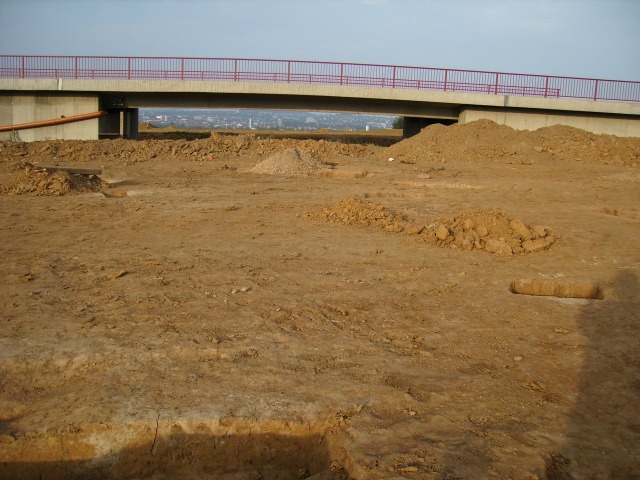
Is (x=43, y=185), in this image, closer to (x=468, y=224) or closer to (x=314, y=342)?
(x=468, y=224)

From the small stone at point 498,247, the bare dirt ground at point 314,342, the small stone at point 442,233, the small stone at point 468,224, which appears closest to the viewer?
the bare dirt ground at point 314,342

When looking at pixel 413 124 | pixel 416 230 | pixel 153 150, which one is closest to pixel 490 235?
pixel 416 230

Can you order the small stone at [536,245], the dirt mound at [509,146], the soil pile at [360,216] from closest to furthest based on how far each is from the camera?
the small stone at [536,245], the soil pile at [360,216], the dirt mound at [509,146]

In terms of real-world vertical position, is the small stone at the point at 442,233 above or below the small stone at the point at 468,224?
below

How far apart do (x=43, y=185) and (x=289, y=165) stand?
24.2 feet

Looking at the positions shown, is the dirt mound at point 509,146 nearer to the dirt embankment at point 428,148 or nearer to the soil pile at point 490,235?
the dirt embankment at point 428,148

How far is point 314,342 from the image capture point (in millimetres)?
5844

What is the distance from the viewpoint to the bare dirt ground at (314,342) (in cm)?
437

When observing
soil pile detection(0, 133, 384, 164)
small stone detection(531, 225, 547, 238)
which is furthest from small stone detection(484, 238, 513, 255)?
soil pile detection(0, 133, 384, 164)

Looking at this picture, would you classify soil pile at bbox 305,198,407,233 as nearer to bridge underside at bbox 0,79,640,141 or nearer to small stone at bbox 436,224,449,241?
small stone at bbox 436,224,449,241

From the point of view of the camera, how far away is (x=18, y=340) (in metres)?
5.61

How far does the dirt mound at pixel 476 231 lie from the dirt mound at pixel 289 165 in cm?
740

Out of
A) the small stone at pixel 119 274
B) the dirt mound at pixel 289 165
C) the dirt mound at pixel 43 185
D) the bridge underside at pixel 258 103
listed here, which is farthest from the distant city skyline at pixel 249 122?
the small stone at pixel 119 274

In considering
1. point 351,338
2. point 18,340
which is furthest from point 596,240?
point 18,340
